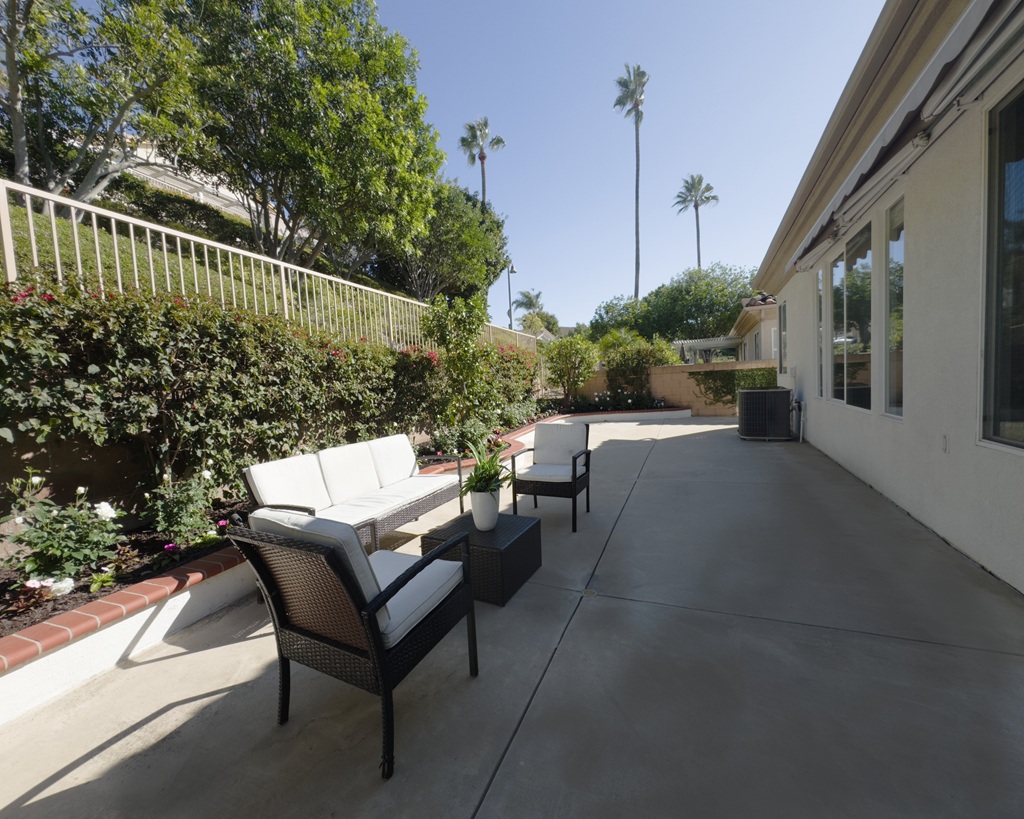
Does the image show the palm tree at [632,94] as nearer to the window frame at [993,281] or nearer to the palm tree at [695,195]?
the palm tree at [695,195]

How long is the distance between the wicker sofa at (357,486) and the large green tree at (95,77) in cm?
1120

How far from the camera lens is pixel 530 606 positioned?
271cm

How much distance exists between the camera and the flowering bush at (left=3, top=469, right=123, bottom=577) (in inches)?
94.4

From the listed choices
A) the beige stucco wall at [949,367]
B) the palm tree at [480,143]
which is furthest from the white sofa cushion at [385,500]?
the palm tree at [480,143]

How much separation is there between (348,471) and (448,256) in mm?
17723

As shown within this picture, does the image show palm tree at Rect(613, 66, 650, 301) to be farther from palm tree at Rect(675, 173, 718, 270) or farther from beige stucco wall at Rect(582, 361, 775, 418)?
beige stucco wall at Rect(582, 361, 775, 418)

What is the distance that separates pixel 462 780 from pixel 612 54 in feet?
36.5

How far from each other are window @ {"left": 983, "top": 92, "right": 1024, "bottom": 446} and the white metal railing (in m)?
5.46

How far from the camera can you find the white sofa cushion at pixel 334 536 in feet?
5.08

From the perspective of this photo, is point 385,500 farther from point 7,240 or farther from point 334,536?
point 7,240

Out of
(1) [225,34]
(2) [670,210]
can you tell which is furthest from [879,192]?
(2) [670,210]

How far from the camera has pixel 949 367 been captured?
3197 millimetres

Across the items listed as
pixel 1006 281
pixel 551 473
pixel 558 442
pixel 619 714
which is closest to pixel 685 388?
pixel 558 442

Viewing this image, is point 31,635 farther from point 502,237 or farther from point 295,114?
point 502,237
